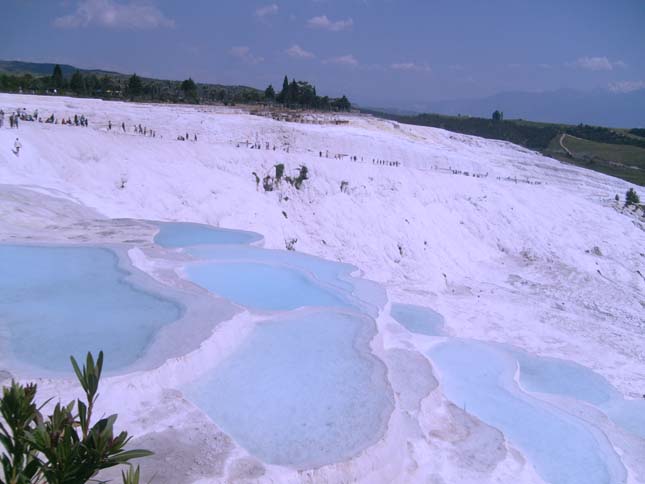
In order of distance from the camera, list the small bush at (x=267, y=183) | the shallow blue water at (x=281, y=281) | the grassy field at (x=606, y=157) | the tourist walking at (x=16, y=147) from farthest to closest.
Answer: the grassy field at (x=606, y=157)
the small bush at (x=267, y=183)
the tourist walking at (x=16, y=147)
the shallow blue water at (x=281, y=281)

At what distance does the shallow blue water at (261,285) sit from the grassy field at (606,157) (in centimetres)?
3026

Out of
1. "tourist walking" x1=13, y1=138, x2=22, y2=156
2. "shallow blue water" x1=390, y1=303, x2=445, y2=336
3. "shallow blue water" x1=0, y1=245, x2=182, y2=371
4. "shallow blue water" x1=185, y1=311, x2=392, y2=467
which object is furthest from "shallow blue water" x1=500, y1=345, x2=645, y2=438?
"tourist walking" x1=13, y1=138, x2=22, y2=156

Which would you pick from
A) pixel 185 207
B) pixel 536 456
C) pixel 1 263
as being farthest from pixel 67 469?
pixel 185 207

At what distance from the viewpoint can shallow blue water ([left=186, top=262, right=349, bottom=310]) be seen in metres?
8.09

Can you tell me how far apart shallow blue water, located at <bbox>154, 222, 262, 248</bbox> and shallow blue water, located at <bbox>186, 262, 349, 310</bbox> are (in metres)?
1.62

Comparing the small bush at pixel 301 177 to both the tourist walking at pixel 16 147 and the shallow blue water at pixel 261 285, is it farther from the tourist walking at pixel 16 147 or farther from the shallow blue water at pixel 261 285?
the tourist walking at pixel 16 147

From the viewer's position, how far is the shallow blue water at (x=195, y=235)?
10.6m

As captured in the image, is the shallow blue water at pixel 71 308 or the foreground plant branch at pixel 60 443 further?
the shallow blue water at pixel 71 308

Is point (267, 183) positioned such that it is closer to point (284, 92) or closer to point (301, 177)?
point (301, 177)

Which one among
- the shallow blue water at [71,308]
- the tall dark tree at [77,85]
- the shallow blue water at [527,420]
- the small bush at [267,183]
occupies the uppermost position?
the tall dark tree at [77,85]

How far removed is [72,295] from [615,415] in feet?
25.3

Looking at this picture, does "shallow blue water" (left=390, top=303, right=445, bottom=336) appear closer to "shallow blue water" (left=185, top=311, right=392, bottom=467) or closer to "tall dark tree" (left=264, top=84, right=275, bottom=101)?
"shallow blue water" (left=185, top=311, right=392, bottom=467)

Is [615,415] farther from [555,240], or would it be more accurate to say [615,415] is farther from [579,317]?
[555,240]

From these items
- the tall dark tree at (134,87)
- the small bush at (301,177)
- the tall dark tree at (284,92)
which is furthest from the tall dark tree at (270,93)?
the small bush at (301,177)
